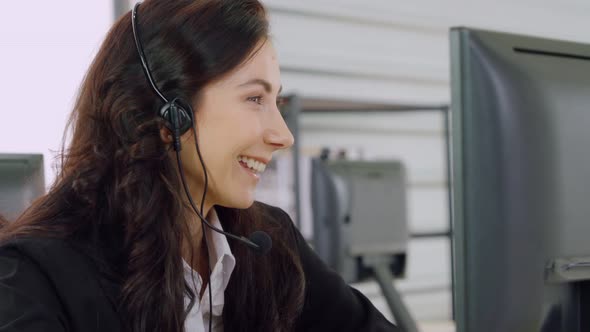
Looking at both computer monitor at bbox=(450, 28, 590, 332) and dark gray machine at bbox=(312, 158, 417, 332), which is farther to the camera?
dark gray machine at bbox=(312, 158, 417, 332)

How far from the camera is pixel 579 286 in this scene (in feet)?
2.50

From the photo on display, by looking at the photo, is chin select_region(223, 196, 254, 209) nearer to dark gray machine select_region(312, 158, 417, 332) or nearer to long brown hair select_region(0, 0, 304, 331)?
long brown hair select_region(0, 0, 304, 331)

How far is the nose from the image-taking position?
1.01 metres

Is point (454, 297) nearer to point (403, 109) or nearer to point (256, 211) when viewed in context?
point (256, 211)

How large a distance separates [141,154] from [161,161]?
0.04 m

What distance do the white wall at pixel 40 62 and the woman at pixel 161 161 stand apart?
0.96 m

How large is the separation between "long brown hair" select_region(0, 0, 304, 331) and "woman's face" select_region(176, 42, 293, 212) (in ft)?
0.08

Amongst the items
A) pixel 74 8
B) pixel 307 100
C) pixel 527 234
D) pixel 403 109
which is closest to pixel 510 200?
pixel 527 234

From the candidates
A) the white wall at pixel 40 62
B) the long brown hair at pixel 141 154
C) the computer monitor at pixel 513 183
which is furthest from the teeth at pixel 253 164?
the white wall at pixel 40 62

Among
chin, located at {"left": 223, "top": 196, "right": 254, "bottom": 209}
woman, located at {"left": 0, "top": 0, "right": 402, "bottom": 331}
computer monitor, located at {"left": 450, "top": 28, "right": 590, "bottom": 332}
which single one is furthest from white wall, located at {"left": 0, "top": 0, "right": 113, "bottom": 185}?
computer monitor, located at {"left": 450, "top": 28, "right": 590, "bottom": 332}

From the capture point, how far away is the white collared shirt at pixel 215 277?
0.99 meters

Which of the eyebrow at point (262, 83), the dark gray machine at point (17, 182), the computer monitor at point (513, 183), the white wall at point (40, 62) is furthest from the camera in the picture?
the white wall at point (40, 62)

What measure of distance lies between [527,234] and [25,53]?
1.64 metres

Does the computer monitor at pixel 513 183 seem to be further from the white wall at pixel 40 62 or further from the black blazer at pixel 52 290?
the white wall at pixel 40 62
